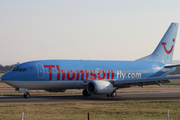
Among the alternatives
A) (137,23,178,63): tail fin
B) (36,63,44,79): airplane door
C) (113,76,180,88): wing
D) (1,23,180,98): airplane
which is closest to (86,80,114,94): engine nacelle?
(1,23,180,98): airplane

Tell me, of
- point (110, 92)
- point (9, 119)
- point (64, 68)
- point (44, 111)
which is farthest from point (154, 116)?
point (64, 68)

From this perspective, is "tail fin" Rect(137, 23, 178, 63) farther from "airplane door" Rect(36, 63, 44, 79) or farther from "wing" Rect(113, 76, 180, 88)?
"airplane door" Rect(36, 63, 44, 79)

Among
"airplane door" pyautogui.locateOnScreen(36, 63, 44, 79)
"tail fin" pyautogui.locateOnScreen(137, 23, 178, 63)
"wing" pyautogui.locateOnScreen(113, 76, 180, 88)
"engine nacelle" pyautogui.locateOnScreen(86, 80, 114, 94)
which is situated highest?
"tail fin" pyautogui.locateOnScreen(137, 23, 178, 63)

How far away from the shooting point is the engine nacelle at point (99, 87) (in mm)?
33188

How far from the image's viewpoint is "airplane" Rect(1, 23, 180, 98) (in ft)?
105

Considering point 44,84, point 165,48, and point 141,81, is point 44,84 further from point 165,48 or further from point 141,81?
point 165,48

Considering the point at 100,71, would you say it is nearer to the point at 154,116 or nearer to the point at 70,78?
the point at 70,78

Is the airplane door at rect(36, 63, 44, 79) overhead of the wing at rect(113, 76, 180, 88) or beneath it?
overhead

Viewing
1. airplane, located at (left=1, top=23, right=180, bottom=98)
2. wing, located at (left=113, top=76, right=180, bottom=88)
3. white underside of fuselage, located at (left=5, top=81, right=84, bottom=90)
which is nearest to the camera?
white underside of fuselage, located at (left=5, top=81, right=84, bottom=90)

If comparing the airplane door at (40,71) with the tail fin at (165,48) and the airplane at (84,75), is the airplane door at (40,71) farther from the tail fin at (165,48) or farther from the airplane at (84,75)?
the tail fin at (165,48)

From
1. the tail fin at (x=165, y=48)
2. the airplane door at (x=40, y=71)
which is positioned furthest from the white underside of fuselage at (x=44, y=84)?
the tail fin at (x=165, y=48)

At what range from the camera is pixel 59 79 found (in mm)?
33688

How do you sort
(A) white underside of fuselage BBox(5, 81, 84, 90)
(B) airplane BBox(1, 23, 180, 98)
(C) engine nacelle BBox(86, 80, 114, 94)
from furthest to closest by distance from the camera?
(C) engine nacelle BBox(86, 80, 114, 94) < (B) airplane BBox(1, 23, 180, 98) < (A) white underside of fuselage BBox(5, 81, 84, 90)

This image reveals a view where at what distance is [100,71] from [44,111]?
55.6ft
